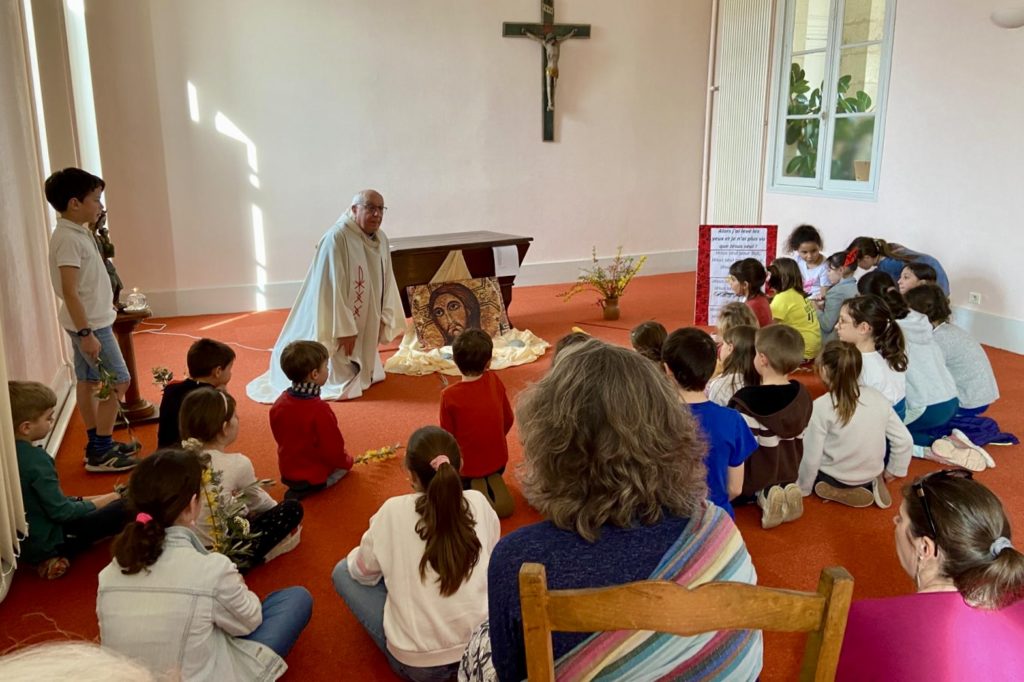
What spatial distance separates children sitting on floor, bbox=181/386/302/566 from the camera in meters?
2.95

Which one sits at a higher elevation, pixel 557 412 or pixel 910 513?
pixel 557 412

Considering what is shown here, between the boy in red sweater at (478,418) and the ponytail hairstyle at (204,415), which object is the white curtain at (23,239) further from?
the boy in red sweater at (478,418)

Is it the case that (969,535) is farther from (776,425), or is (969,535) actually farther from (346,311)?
(346,311)

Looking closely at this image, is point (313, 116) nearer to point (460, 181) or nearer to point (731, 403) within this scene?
point (460, 181)

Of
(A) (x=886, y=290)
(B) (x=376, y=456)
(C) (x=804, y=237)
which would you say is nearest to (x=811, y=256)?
(C) (x=804, y=237)

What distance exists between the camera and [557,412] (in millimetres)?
1548

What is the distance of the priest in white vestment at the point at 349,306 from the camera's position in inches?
203

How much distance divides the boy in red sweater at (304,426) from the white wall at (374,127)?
14.2 ft

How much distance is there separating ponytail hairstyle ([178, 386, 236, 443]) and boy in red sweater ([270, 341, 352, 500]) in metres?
0.57

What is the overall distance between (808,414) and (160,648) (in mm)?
2537

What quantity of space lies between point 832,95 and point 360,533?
6.24m

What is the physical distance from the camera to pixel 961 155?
20.7ft

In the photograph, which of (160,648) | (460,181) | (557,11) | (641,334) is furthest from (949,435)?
(557,11)

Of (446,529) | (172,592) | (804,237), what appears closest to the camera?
(172,592)
